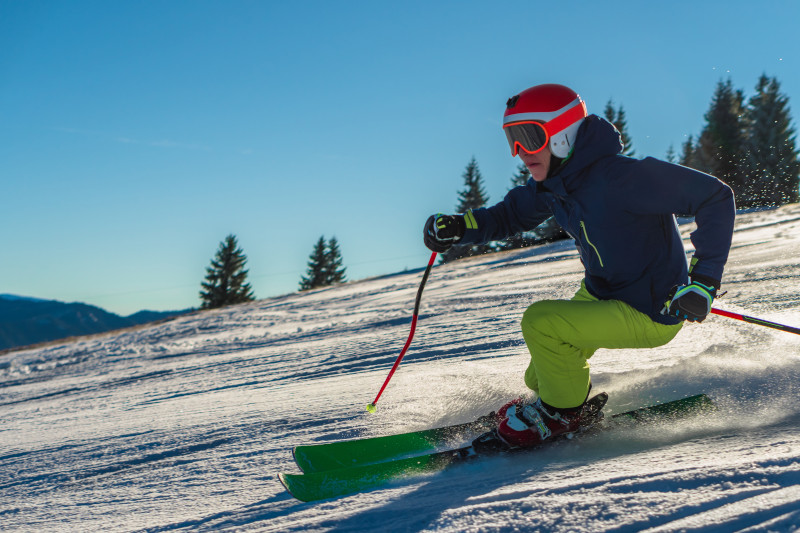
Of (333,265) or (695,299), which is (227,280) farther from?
(695,299)

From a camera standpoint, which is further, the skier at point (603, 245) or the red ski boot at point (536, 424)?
the red ski boot at point (536, 424)

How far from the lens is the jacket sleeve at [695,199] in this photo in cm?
221

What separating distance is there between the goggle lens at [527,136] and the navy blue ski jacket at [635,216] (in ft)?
0.49

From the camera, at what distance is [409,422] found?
9.73 ft

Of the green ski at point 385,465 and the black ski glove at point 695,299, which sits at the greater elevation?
the black ski glove at point 695,299

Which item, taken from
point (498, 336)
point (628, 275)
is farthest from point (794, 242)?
point (628, 275)

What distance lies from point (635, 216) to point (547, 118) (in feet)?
1.89

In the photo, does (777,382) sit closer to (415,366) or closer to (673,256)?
(673,256)

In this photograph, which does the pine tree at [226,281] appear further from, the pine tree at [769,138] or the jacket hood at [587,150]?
the jacket hood at [587,150]

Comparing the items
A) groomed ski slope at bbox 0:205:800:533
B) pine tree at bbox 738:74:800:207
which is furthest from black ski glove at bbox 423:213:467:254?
pine tree at bbox 738:74:800:207

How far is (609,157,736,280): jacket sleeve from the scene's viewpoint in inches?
87.2

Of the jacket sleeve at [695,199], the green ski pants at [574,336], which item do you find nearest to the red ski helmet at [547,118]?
the jacket sleeve at [695,199]

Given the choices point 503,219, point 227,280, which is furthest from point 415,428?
point 227,280

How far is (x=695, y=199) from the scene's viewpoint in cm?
223
